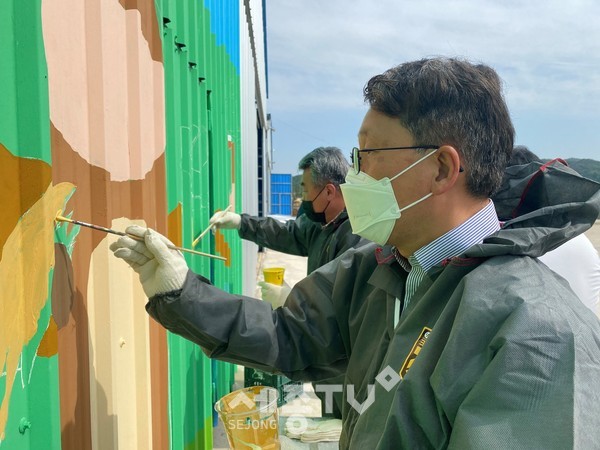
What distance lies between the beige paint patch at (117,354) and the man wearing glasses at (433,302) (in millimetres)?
132

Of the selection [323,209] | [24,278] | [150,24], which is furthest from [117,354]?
[323,209]

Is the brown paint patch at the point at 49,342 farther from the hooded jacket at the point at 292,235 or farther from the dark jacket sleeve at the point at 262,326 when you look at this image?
the hooded jacket at the point at 292,235

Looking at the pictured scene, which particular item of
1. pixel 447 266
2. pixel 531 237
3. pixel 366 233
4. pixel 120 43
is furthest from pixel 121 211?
pixel 531 237

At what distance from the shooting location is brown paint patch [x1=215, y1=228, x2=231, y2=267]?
423cm

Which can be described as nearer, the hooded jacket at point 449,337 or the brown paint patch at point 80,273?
the hooded jacket at point 449,337

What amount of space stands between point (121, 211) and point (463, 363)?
123 cm

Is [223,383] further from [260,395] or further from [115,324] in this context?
[115,324]

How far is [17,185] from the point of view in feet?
3.43

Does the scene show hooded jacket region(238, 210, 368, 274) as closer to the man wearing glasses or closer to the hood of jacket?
the man wearing glasses

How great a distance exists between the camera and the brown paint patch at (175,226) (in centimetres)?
236

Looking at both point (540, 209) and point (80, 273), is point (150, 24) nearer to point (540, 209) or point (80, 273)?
point (80, 273)

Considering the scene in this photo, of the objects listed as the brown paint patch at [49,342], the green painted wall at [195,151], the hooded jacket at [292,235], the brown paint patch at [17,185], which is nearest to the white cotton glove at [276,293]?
the green painted wall at [195,151]

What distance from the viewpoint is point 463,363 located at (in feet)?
3.92

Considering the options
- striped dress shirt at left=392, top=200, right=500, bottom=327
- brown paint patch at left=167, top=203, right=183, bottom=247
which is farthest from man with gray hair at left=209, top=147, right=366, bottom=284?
striped dress shirt at left=392, top=200, right=500, bottom=327
